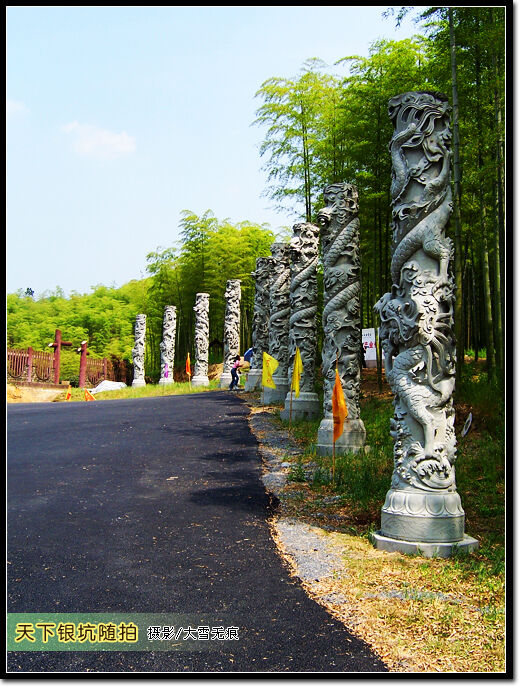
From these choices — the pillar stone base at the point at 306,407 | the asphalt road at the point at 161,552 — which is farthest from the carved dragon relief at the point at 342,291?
the pillar stone base at the point at 306,407

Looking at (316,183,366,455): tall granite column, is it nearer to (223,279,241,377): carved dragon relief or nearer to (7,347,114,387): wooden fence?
(223,279,241,377): carved dragon relief

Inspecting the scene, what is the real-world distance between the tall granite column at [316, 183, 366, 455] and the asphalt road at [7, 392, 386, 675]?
161 centimetres

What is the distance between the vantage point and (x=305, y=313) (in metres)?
10.6

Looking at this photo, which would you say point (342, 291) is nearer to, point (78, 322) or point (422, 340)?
point (422, 340)

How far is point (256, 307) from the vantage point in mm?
15508

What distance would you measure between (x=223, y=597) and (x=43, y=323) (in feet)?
114

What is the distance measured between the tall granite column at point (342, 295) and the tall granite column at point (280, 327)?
16.3ft

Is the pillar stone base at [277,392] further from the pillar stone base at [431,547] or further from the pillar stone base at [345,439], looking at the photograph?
the pillar stone base at [431,547]

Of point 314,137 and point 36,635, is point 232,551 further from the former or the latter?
point 314,137

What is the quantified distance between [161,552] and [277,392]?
28.4 ft

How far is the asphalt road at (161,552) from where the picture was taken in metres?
2.80

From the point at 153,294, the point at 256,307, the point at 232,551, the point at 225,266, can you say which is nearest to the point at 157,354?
the point at 153,294

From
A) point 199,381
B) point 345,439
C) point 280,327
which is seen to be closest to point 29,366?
point 199,381

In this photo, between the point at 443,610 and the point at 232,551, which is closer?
the point at 443,610
